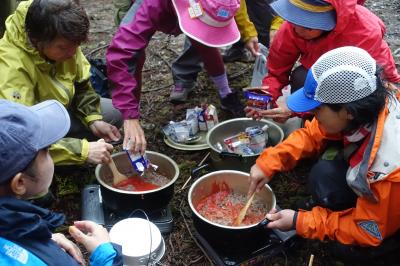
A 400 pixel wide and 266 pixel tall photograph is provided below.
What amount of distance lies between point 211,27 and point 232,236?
128cm

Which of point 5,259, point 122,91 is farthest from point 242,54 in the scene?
point 5,259

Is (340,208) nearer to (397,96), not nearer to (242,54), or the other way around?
(397,96)

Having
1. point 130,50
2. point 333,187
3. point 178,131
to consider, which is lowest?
→ point 178,131

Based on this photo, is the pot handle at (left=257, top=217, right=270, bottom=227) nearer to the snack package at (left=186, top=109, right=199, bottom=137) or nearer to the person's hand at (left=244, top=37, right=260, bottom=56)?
the snack package at (left=186, top=109, right=199, bottom=137)

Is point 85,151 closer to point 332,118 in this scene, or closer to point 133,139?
point 133,139

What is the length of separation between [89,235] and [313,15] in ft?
5.29

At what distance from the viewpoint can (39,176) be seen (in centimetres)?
161

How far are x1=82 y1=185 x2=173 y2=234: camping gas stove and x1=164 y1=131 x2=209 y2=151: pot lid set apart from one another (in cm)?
66

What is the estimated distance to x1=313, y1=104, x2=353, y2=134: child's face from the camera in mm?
2068

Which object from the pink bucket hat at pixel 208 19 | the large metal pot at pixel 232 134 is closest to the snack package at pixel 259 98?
the large metal pot at pixel 232 134

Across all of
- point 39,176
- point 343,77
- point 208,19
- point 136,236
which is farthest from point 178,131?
Result: point 39,176

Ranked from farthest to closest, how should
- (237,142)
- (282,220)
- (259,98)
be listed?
1. (237,142)
2. (259,98)
3. (282,220)

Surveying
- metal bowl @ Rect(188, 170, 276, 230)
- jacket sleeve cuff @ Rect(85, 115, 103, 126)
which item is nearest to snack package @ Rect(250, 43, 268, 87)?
metal bowl @ Rect(188, 170, 276, 230)

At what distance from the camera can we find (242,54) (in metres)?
4.49
